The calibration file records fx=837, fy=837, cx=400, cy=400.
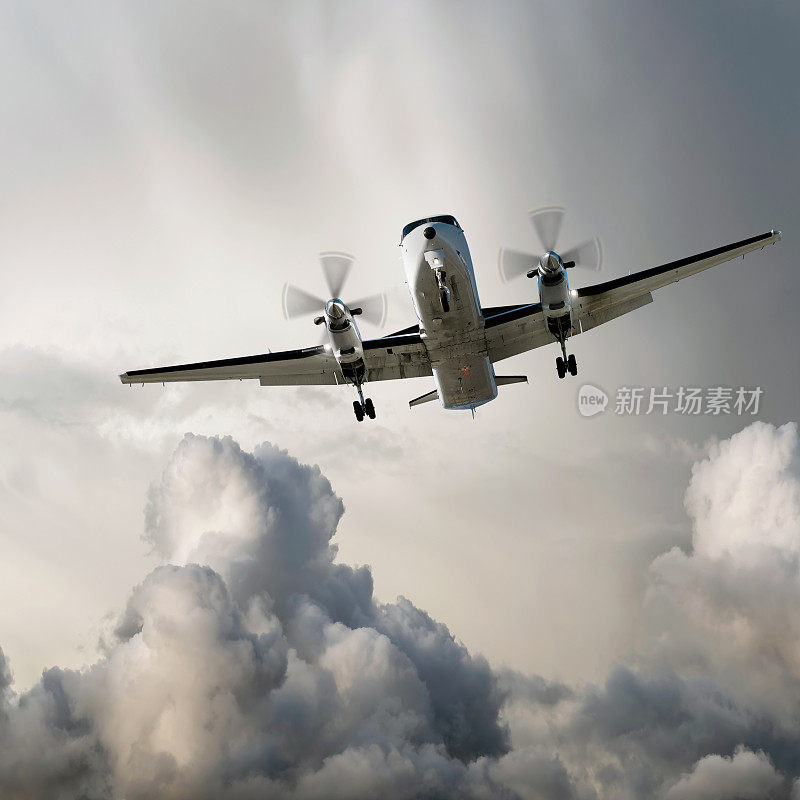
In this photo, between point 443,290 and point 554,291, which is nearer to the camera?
point 443,290

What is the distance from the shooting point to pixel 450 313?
31.7 m

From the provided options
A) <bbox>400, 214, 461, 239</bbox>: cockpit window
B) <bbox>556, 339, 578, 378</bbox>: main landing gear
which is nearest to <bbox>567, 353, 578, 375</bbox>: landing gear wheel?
<bbox>556, 339, 578, 378</bbox>: main landing gear

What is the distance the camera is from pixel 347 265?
1341 inches

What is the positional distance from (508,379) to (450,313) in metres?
5.93

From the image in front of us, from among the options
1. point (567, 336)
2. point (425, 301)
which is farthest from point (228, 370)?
point (567, 336)

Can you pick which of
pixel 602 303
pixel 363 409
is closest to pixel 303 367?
pixel 363 409

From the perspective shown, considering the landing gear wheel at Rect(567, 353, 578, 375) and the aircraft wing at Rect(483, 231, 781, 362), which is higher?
the aircraft wing at Rect(483, 231, 781, 362)

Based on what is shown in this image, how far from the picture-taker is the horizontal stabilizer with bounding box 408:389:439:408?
36.3 meters

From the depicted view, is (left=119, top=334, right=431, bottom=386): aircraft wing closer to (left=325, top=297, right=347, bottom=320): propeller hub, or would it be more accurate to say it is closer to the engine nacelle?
(left=325, top=297, right=347, bottom=320): propeller hub

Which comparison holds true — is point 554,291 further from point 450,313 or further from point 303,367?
point 303,367

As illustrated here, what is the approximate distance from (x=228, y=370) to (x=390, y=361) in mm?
7185

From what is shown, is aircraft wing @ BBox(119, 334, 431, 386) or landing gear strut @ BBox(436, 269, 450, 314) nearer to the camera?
landing gear strut @ BBox(436, 269, 450, 314)

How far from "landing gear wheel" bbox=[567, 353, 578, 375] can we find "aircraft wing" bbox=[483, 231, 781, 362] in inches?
51.8

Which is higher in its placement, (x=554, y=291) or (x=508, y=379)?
(x=554, y=291)
